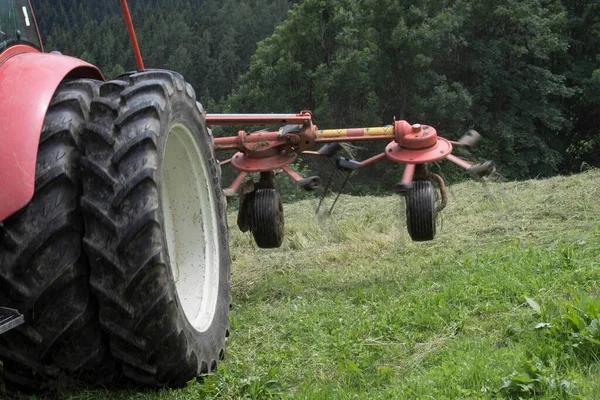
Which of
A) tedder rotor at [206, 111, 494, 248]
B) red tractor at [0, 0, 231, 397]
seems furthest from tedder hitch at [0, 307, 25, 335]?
tedder rotor at [206, 111, 494, 248]

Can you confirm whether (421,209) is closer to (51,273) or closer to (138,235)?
(138,235)

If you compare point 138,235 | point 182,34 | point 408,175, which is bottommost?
point 182,34

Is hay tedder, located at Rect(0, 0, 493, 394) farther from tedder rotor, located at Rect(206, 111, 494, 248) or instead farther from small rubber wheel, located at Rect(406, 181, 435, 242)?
small rubber wheel, located at Rect(406, 181, 435, 242)

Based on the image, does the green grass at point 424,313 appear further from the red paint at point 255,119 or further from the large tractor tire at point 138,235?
the red paint at point 255,119

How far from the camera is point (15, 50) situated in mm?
3793

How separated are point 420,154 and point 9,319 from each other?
12.0 ft

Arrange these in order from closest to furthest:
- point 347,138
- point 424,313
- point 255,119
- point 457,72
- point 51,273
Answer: point 51,273 < point 424,313 < point 255,119 < point 347,138 < point 457,72

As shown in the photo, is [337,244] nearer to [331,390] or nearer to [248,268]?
[248,268]

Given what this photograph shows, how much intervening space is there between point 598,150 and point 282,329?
3056 cm

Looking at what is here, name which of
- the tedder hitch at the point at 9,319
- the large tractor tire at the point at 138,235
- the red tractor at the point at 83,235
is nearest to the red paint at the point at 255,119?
the large tractor tire at the point at 138,235

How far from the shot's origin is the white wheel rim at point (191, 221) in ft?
14.0

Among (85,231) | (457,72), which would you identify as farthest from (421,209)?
(457,72)

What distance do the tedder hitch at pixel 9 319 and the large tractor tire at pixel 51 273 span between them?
0.13ft

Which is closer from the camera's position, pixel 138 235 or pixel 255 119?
pixel 138 235
